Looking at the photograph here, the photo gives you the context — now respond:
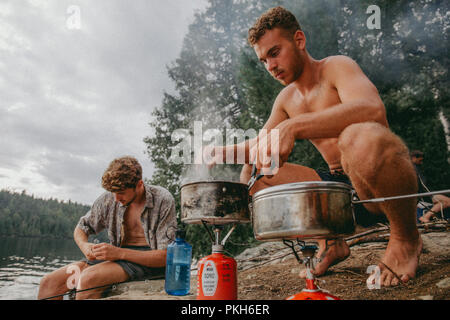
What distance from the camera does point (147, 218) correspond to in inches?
109

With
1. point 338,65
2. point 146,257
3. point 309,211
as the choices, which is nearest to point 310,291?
point 309,211

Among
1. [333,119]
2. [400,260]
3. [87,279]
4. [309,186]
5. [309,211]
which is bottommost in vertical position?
[87,279]

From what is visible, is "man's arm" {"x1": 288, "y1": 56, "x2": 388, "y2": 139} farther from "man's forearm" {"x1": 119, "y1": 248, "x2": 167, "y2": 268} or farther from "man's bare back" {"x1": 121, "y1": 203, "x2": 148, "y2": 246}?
"man's bare back" {"x1": 121, "y1": 203, "x2": 148, "y2": 246}

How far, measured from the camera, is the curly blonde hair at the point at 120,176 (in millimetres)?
2658

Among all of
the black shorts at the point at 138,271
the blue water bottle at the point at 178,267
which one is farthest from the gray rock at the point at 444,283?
the black shorts at the point at 138,271

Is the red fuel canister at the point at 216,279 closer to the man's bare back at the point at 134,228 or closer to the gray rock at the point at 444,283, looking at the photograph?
the gray rock at the point at 444,283

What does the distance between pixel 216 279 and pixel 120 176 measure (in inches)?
63.7

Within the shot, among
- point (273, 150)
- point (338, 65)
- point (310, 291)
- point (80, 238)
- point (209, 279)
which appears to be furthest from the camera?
point (80, 238)

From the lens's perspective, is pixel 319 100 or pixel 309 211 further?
pixel 319 100

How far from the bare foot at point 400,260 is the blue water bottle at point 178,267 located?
1540mm

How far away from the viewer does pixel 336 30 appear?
7.27 meters

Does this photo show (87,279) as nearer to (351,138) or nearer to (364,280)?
(364,280)
